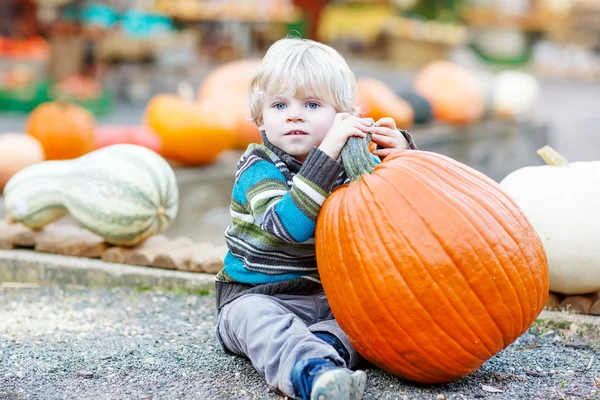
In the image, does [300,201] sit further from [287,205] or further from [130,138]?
[130,138]

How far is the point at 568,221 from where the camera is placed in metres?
2.94

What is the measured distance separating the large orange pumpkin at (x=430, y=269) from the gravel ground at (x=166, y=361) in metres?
0.16

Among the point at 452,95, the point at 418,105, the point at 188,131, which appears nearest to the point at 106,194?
the point at 188,131

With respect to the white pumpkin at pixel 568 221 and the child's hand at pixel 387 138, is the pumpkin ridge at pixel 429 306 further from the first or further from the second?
the white pumpkin at pixel 568 221

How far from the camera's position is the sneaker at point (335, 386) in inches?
81.1

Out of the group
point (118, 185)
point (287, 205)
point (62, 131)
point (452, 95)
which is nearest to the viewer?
point (287, 205)

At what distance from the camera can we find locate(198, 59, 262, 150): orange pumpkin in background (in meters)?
6.48

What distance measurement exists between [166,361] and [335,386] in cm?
76

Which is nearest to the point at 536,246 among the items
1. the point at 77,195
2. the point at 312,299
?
the point at 312,299

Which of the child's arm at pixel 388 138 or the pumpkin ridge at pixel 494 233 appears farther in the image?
the child's arm at pixel 388 138

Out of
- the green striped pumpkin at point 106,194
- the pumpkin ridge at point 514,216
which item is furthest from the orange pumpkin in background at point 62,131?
the pumpkin ridge at point 514,216

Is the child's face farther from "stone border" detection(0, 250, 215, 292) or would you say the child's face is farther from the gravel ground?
"stone border" detection(0, 250, 215, 292)

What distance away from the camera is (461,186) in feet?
7.48

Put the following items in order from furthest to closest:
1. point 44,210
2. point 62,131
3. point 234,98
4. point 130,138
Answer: point 234,98
point 130,138
point 62,131
point 44,210
